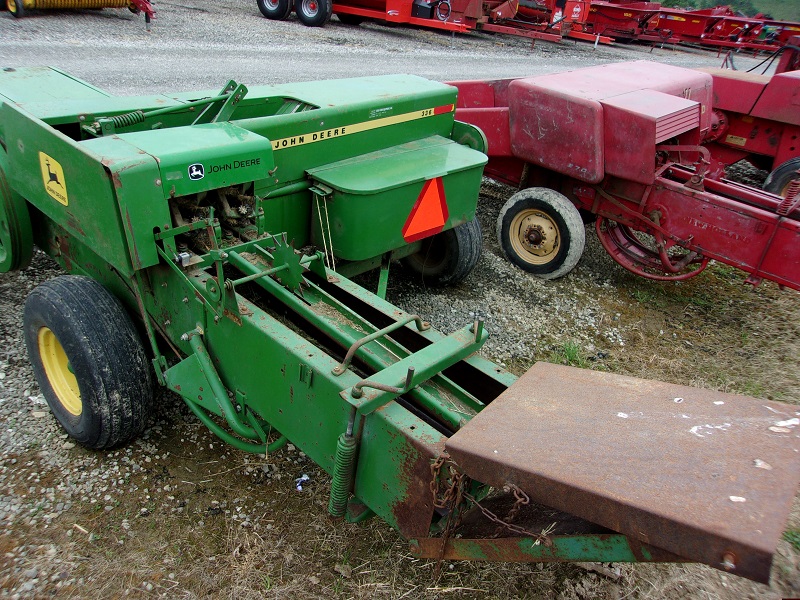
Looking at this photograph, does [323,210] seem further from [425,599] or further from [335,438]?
[425,599]

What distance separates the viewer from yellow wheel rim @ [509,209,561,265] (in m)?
5.41

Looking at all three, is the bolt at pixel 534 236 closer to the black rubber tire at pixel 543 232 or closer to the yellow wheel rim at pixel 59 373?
the black rubber tire at pixel 543 232

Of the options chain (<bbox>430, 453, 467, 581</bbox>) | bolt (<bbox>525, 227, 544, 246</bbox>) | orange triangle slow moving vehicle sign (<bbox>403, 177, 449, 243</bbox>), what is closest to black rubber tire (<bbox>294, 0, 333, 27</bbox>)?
bolt (<bbox>525, 227, 544, 246</bbox>)

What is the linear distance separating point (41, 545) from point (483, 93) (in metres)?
5.76

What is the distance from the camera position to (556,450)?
167 cm

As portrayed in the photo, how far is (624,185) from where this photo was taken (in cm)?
515

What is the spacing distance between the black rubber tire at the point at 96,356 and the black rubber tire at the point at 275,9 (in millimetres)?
12478

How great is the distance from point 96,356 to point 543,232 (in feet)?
12.5

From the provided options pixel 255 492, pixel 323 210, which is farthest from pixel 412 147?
pixel 255 492

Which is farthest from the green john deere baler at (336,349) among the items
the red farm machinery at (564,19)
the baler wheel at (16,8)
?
the red farm machinery at (564,19)

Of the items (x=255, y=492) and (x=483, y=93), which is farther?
(x=483, y=93)

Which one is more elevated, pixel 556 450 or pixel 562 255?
pixel 556 450

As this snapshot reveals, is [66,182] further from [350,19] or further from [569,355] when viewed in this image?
[350,19]

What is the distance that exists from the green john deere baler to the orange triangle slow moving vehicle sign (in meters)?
0.02
